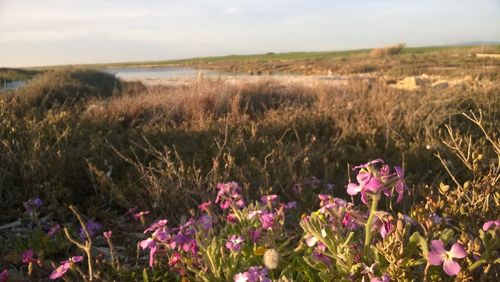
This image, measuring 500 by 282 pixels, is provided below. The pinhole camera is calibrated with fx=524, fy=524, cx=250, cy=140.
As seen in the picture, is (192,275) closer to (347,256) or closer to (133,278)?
(133,278)

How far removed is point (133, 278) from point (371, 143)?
3.74m

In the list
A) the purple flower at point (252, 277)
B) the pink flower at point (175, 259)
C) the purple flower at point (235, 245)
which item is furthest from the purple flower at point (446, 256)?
the pink flower at point (175, 259)

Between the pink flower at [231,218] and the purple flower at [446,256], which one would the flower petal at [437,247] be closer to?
the purple flower at [446,256]

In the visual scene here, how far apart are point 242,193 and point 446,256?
8.20 feet

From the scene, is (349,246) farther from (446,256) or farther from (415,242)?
(446,256)

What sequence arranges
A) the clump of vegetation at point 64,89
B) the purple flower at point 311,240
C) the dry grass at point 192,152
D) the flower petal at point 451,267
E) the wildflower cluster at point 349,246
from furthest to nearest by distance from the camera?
the clump of vegetation at point 64,89, the dry grass at point 192,152, the purple flower at point 311,240, the wildflower cluster at point 349,246, the flower petal at point 451,267

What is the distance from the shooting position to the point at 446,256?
169cm

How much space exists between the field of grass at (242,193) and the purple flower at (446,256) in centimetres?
6

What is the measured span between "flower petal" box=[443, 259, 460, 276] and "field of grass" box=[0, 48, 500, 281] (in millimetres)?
104

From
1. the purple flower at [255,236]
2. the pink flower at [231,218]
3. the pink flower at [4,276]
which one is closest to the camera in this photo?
the purple flower at [255,236]

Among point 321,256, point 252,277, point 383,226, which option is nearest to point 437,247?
point 383,226

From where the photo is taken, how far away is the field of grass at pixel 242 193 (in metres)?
2.01

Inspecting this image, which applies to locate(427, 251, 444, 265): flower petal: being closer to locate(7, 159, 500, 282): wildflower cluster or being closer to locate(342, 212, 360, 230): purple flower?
locate(7, 159, 500, 282): wildflower cluster

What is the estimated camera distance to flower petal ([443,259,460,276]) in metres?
1.62
